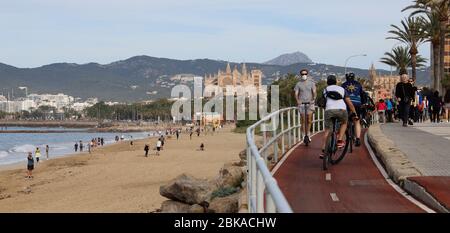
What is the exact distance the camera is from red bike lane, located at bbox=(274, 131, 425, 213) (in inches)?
389

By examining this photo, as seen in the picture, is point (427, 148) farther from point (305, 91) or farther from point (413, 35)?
point (413, 35)

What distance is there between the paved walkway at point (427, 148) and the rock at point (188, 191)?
14.5ft

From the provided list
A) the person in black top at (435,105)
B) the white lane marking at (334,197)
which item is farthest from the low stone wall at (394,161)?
the person in black top at (435,105)

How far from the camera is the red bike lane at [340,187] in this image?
9.89 m

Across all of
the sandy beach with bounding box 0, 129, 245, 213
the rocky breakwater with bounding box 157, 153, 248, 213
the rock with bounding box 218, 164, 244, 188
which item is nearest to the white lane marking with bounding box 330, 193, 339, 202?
the rocky breakwater with bounding box 157, 153, 248, 213

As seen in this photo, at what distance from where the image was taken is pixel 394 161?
13.7 metres

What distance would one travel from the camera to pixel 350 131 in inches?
626

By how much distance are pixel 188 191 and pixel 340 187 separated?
519 centimetres

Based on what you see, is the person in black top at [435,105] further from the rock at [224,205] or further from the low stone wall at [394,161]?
the rock at [224,205]

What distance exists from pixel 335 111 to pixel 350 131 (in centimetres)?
249

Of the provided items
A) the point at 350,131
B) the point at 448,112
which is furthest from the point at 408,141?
the point at 448,112

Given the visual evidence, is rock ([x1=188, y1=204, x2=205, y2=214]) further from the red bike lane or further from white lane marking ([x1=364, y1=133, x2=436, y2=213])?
white lane marking ([x1=364, y1=133, x2=436, y2=213])

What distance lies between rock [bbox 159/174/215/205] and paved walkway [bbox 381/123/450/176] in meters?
4.41
